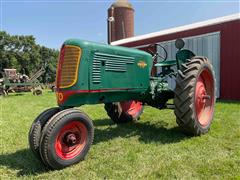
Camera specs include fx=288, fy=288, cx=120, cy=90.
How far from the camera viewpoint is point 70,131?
3699 millimetres

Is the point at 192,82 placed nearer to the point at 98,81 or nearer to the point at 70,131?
the point at 98,81

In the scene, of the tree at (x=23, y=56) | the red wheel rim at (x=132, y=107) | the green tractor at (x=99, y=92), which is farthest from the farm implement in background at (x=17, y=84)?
the tree at (x=23, y=56)

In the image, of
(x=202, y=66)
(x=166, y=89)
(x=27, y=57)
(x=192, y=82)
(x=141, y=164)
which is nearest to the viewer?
(x=141, y=164)

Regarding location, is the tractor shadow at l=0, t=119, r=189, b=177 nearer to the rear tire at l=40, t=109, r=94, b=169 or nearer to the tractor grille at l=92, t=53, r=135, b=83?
the rear tire at l=40, t=109, r=94, b=169

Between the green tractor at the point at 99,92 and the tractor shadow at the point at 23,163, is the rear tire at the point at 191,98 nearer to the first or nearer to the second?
the green tractor at the point at 99,92

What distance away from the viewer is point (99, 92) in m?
4.23

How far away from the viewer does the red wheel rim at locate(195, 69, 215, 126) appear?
5129 mm

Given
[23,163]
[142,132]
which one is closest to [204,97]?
[142,132]

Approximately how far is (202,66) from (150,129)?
5.15 ft

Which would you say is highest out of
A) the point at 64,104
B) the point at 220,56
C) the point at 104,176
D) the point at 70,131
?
the point at 220,56

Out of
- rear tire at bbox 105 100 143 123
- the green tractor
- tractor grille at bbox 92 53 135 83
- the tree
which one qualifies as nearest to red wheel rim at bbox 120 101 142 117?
rear tire at bbox 105 100 143 123

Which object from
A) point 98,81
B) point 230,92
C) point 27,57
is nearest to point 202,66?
point 98,81

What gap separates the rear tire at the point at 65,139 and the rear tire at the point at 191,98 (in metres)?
1.59

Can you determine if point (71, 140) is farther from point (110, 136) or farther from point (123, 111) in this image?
point (123, 111)
